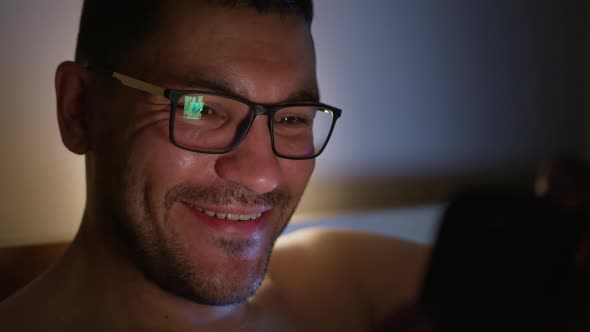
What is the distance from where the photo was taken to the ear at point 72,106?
70 cm

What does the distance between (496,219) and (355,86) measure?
0.47m

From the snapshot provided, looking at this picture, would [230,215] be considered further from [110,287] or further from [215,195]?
[110,287]

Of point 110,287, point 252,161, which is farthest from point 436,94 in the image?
point 110,287

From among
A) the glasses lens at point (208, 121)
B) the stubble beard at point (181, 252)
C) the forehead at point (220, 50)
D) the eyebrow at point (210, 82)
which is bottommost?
the stubble beard at point (181, 252)

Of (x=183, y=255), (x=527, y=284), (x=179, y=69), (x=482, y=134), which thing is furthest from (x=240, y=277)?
(x=482, y=134)

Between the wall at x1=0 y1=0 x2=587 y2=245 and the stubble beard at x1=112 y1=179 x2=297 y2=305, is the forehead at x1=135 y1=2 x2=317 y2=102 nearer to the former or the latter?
the stubble beard at x1=112 y1=179 x2=297 y2=305

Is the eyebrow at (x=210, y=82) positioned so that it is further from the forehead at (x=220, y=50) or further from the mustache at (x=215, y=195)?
the mustache at (x=215, y=195)

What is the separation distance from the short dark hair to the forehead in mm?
17

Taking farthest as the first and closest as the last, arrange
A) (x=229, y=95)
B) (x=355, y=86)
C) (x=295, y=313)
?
(x=355, y=86) → (x=295, y=313) → (x=229, y=95)

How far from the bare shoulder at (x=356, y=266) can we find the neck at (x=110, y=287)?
0.31 m

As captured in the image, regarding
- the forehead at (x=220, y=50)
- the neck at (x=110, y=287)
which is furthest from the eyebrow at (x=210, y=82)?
the neck at (x=110, y=287)

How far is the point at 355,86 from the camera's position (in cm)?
107

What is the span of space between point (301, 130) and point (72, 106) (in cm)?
37

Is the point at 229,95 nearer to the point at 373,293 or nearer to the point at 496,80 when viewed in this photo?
the point at 373,293
